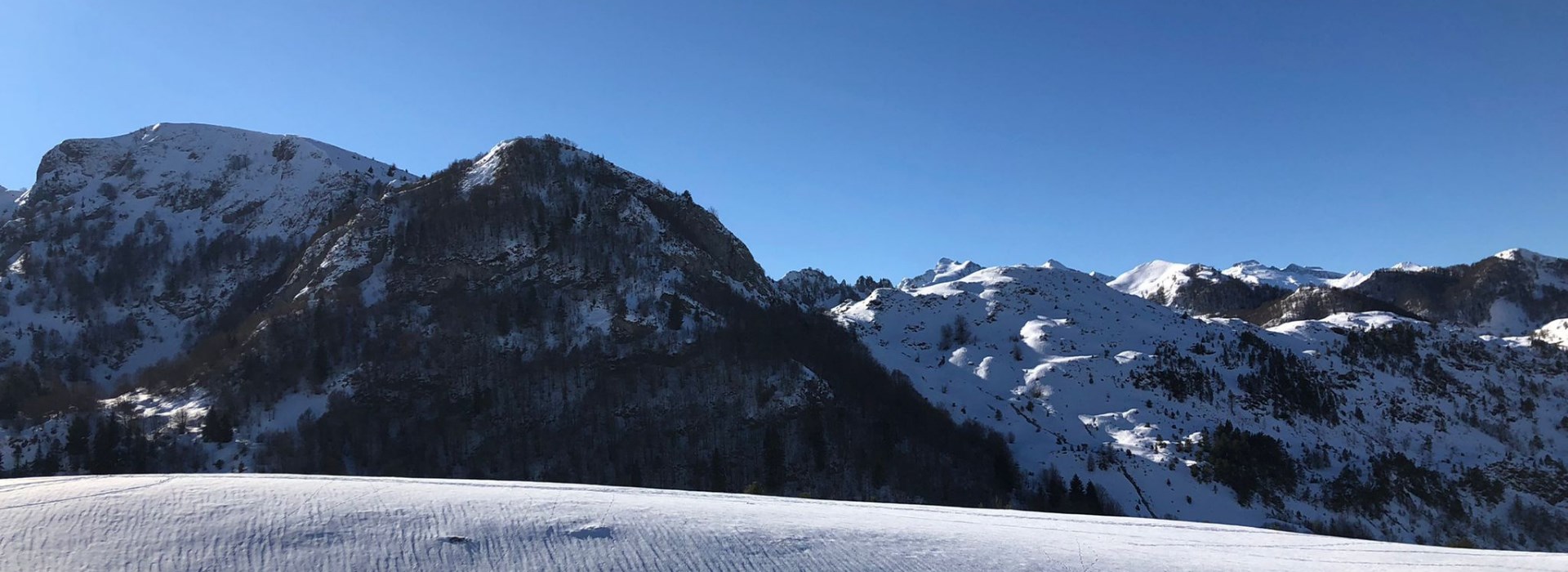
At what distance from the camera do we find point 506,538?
8008 millimetres

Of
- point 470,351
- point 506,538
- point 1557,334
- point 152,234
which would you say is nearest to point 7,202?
point 152,234

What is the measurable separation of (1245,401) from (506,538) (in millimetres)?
143745

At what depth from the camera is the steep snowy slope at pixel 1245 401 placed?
328 ft

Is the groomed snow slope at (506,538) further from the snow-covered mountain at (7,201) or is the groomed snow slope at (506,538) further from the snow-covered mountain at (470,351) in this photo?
the snow-covered mountain at (7,201)

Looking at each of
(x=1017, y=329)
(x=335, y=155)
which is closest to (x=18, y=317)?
(x=335, y=155)

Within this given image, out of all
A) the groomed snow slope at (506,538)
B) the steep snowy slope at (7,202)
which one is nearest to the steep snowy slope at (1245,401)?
the groomed snow slope at (506,538)

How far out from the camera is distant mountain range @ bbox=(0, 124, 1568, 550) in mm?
95000

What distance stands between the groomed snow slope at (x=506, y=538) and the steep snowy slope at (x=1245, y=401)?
86.4m

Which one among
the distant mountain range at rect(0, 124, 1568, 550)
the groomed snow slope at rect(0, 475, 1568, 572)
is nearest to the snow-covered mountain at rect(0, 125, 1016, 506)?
the distant mountain range at rect(0, 124, 1568, 550)

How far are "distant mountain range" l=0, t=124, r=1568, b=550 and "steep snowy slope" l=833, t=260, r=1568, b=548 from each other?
2.15 ft

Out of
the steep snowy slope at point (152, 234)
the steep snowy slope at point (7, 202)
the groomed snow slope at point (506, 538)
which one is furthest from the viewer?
the steep snowy slope at point (7, 202)

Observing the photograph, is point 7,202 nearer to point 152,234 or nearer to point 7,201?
point 7,201

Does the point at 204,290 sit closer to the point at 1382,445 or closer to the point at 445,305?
the point at 445,305

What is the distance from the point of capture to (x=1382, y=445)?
124 metres
